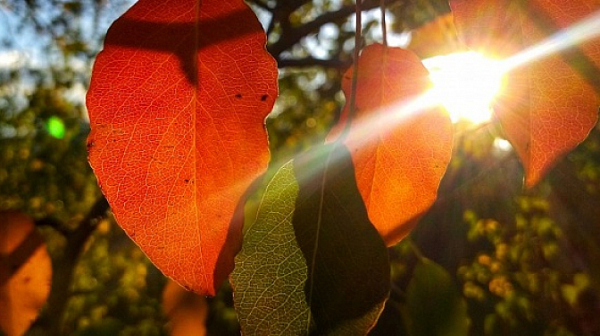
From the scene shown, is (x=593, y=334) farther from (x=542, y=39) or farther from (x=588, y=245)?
(x=542, y=39)

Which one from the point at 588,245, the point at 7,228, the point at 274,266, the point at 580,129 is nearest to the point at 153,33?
the point at 274,266

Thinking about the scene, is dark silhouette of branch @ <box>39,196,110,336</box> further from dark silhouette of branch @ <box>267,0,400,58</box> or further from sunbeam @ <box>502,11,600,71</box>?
sunbeam @ <box>502,11,600,71</box>

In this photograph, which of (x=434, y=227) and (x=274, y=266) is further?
(x=434, y=227)

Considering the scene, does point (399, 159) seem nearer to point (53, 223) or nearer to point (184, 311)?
point (184, 311)

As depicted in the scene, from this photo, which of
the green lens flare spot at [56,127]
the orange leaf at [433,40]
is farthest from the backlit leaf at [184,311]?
the green lens flare spot at [56,127]

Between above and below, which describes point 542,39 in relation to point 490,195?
above

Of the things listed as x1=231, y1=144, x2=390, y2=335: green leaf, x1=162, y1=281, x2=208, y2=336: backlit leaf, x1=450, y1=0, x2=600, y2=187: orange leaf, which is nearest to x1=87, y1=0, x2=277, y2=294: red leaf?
x1=231, y1=144, x2=390, y2=335: green leaf

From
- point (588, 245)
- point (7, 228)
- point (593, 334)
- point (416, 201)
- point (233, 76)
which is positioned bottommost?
point (593, 334)
